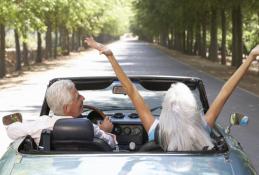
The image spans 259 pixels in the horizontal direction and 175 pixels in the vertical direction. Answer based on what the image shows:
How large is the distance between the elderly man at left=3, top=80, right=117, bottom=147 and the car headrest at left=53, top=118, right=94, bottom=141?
0.19 m

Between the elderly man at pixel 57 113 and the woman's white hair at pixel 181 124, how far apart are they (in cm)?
70

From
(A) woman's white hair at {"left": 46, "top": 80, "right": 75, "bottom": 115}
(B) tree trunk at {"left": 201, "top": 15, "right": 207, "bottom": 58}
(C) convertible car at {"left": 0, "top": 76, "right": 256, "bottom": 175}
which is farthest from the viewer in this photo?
(B) tree trunk at {"left": 201, "top": 15, "right": 207, "bottom": 58}

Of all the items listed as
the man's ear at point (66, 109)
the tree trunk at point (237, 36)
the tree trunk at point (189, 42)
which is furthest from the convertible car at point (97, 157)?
the tree trunk at point (189, 42)

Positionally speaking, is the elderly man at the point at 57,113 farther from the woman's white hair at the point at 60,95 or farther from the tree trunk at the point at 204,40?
the tree trunk at the point at 204,40

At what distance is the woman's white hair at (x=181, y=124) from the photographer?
3.52m

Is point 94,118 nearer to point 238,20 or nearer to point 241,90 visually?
point 241,90

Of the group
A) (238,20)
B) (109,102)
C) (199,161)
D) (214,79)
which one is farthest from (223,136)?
(238,20)

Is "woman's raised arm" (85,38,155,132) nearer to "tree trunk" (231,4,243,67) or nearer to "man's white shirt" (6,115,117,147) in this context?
"man's white shirt" (6,115,117,147)

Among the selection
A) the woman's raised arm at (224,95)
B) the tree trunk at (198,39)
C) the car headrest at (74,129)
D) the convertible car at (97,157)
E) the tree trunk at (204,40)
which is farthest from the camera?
the tree trunk at (198,39)

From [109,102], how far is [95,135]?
1219 cm

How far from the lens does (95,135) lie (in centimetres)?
411

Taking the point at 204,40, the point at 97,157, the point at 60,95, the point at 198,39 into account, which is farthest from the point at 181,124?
the point at 198,39

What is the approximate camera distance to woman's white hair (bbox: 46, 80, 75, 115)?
3.95 meters

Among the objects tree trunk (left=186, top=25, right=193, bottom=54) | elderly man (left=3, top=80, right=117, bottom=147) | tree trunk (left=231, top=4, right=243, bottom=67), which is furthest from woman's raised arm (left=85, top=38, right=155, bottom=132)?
tree trunk (left=186, top=25, right=193, bottom=54)
